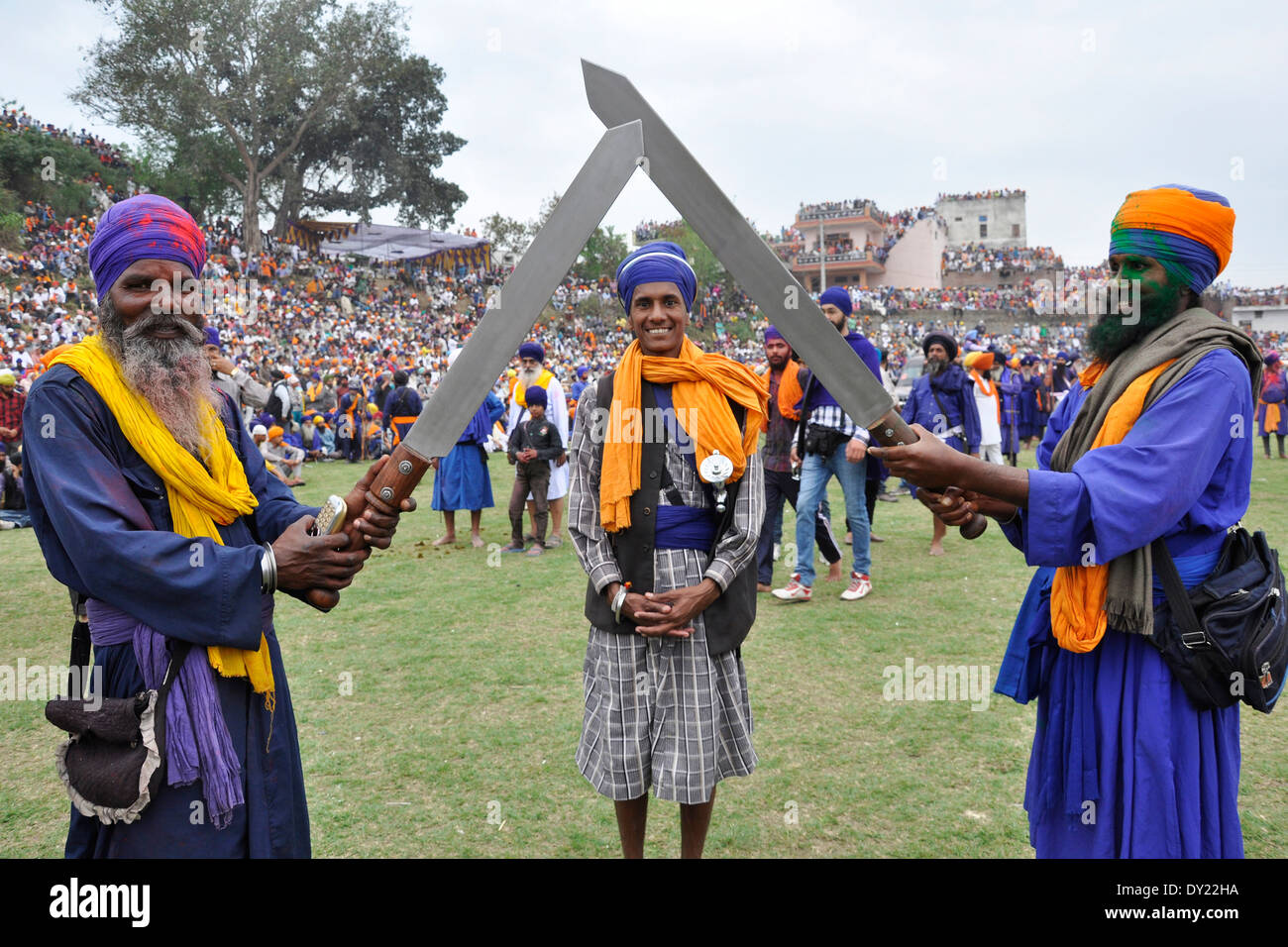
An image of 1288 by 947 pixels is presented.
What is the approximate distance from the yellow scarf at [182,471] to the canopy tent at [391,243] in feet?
133

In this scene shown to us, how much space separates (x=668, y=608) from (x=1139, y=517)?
136 centimetres

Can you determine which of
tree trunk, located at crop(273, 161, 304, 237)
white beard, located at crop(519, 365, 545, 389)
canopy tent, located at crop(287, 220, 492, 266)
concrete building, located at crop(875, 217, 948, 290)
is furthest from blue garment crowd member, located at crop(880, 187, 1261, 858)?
concrete building, located at crop(875, 217, 948, 290)

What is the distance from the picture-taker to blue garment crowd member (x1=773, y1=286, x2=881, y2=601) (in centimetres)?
636

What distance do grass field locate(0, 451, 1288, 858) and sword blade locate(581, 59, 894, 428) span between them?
2087 mm

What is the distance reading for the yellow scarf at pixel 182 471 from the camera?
1.98 meters

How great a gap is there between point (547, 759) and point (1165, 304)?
3.24m

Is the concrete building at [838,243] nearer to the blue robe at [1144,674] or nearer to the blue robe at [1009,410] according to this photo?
the blue robe at [1009,410]

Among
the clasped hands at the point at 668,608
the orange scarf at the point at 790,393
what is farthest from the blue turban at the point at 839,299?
the clasped hands at the point at 668,608

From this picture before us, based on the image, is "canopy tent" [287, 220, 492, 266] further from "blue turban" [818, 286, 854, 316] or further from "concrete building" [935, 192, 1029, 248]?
"concrete building" [935, 192, 1029, 248]

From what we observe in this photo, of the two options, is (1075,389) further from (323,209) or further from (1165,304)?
(323,209)

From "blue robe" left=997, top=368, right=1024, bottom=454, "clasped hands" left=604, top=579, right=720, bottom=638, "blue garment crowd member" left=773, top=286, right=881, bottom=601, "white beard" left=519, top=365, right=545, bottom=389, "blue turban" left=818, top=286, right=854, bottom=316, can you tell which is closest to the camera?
"clasped hands" left=604, top=579, right=720, bottom=638

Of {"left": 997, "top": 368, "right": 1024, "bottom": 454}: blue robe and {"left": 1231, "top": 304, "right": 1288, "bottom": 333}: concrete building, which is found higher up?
{"left": 1231, "top": 304, "right": 1288, "bottom": 333}: concrete building

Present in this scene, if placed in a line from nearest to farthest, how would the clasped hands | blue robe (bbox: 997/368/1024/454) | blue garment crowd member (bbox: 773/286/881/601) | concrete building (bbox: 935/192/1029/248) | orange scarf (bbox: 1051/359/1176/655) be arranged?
orange scarf (bbox: 1051/359/1176/655)
the clasped hands
blue garment crowd member (bbox: 773/286/881/601)
blue robe (bbox: 997/368/1024/454)
concrete building (bbox: 935/192/1029/248)

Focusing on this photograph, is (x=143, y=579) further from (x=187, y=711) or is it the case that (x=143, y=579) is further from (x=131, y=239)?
(x=131, y=239)
